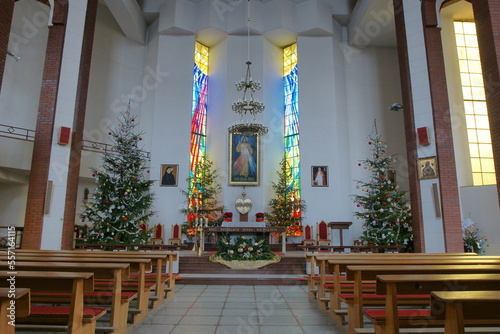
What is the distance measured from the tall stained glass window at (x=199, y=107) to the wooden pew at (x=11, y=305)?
1116 cm

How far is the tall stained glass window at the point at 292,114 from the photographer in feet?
44.3

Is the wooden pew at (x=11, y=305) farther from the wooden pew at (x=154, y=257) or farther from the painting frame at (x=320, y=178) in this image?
the painting frame at (x=320, y=178)

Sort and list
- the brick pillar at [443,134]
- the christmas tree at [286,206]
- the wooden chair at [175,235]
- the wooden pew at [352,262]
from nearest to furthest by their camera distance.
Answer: the wooden pew at [352,262], the brick pillar at [443,134], the wooden chair at [175,235], the christmas tree at [286,206]

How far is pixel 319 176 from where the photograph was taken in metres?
12.6

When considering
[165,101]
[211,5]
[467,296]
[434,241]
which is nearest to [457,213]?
[434,241]

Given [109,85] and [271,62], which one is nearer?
[109,85]

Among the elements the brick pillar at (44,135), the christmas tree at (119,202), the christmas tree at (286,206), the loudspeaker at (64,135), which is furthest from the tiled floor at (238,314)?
the christmas tree at (286,206)

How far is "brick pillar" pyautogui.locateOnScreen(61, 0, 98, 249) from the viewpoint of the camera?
8.25m

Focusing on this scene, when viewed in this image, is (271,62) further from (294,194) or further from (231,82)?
(294,194)

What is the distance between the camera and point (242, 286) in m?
6.74

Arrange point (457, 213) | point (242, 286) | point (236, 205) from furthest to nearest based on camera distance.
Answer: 1. point (236, 205)
2. point (457, 213)
3. point (242, 286)

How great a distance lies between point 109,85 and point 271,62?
6.53 meters

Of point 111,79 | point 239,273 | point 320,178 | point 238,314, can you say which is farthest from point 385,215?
point 111,79

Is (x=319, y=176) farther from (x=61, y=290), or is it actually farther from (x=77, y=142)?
(x=61, y=290)
